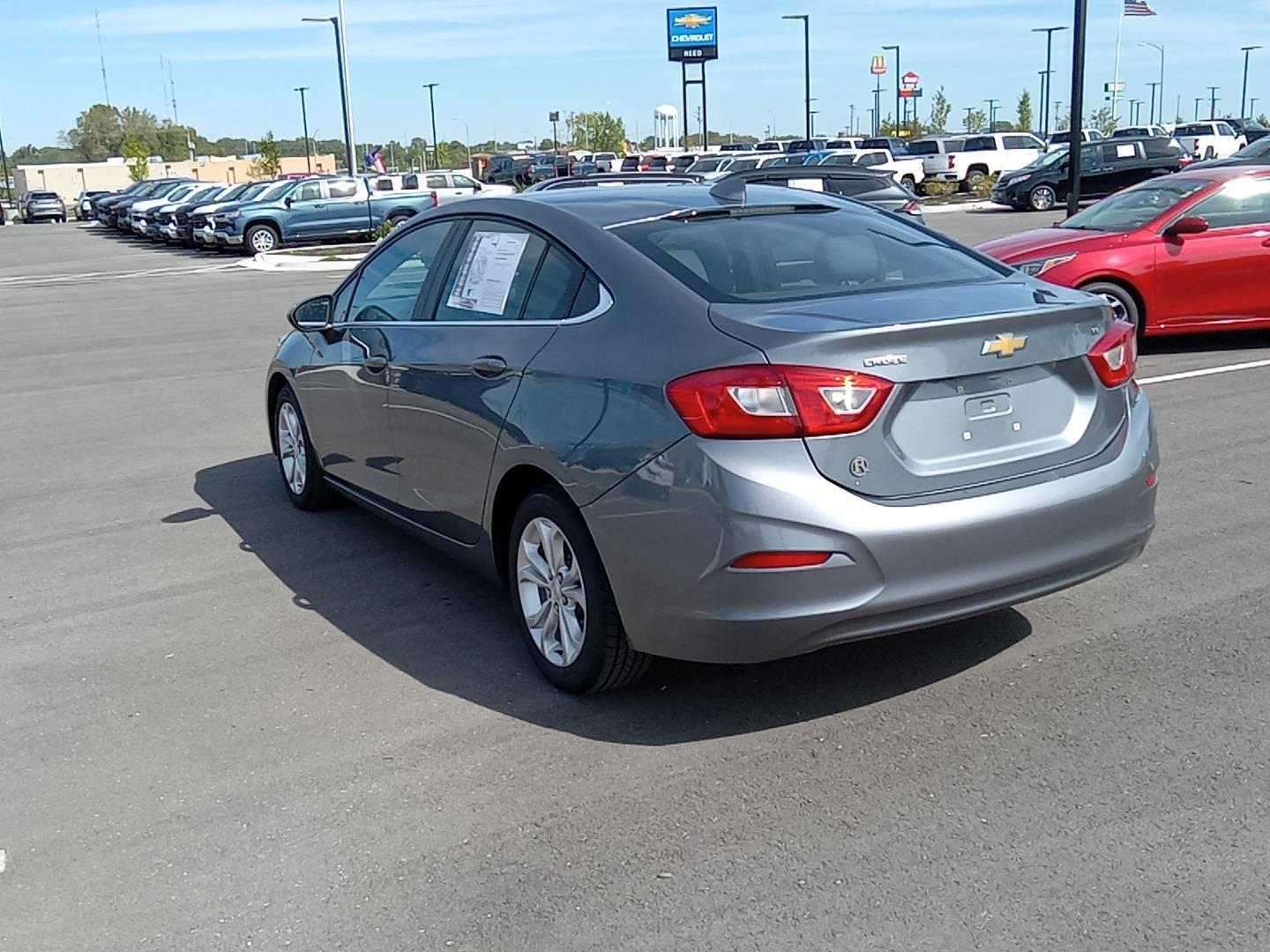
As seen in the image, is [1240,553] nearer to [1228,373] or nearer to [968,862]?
[968,862]

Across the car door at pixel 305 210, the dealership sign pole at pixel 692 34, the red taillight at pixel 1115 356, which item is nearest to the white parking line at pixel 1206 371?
the red taillight at pixel 1115 356

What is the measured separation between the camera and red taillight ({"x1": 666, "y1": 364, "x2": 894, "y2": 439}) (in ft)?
12.1

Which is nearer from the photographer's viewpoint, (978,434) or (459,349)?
(978,434)

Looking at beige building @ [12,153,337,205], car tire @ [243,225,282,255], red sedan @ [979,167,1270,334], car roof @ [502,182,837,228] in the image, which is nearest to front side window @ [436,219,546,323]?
car roof @ [502,182,837,228]

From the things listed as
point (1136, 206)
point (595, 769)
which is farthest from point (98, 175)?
point (595, 769)

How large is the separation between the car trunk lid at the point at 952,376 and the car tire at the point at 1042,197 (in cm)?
3120

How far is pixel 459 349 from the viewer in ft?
16.2

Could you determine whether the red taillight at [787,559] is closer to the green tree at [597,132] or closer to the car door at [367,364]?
the car door at [367,364]

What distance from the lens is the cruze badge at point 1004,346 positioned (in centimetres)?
390

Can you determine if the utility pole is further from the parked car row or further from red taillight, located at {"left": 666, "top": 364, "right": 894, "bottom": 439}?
the parked car row

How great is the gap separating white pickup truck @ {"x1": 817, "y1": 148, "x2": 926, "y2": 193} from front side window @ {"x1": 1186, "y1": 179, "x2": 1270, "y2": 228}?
78.1 feet

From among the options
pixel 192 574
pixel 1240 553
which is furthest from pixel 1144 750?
pixel 192 574

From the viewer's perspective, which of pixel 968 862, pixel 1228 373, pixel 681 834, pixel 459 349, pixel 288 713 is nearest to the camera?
pixel 968 862

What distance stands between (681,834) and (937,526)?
1.15 meters
